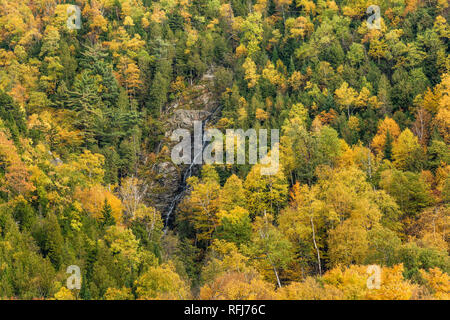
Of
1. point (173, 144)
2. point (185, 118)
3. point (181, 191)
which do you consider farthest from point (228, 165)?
point (185, 118)

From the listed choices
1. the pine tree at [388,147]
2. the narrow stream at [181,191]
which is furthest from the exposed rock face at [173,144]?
the pine tree at [388,147]

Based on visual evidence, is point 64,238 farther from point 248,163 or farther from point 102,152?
point 248,163

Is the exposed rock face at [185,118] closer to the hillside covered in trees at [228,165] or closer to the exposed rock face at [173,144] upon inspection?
the exposed rock face at [173,144]

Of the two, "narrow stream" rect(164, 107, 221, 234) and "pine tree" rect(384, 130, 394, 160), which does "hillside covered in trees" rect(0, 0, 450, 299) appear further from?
"narrow stream" rect(164, 107, 221, 234)

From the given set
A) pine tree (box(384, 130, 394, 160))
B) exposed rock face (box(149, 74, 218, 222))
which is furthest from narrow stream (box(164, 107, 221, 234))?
pine tree (box(384, 130, 394, 160))

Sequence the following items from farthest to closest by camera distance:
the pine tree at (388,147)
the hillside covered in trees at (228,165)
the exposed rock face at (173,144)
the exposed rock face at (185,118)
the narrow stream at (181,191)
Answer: the exposed rock face at (185,118) → the exposed rock face at (173,144) → the narrow stream at (181,191) → the pine tree at (388,147) → the hillside covered in trees at (228,165)

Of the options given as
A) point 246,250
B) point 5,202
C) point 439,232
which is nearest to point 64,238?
point 5,202
